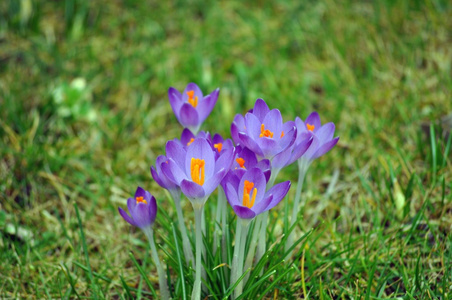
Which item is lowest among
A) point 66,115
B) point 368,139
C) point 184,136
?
point 368,139

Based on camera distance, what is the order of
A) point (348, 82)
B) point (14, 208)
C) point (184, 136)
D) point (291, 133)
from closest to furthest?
point (291, 133) < point (184, 136) < point (14, 208) < point (348, 82)

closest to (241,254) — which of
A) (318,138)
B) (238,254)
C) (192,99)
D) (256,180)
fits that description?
(238,254)

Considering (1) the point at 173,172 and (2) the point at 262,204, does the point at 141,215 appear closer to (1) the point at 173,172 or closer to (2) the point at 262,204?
(1) the point at 173,172

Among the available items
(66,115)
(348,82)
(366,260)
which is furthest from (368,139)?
(66,115)

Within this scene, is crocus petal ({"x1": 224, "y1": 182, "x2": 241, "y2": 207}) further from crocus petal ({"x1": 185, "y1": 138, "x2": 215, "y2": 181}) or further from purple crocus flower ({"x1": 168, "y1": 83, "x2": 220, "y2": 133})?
purple crocus flower ({"x1": 168, "y1": 83, "x2": 220, "y2": 133})

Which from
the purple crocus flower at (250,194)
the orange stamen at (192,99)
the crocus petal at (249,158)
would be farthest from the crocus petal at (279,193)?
the orange stamen at (192,99)

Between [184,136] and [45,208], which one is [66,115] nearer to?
[45,208]

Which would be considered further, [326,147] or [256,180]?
[326,147]
